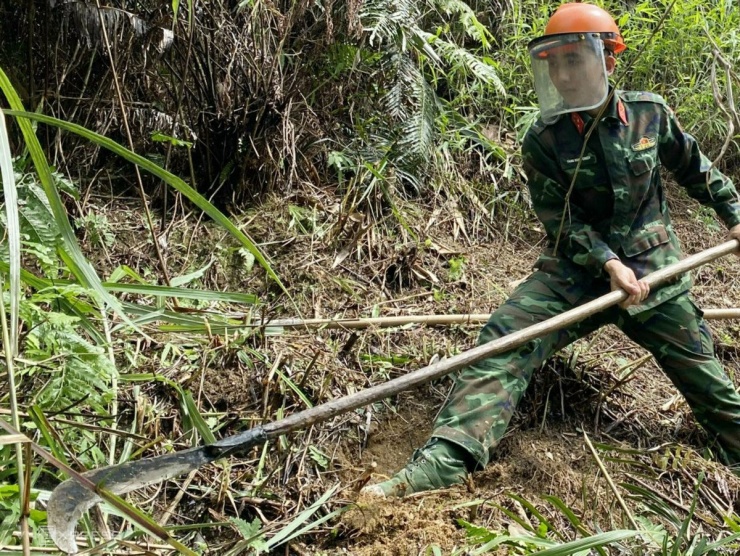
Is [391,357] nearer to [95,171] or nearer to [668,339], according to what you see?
[668,339]

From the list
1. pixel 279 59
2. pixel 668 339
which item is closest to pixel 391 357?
pixel 668 339

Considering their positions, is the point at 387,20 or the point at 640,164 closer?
the point at 640,164

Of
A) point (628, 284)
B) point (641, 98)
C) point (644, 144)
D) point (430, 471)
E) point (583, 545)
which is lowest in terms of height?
point (430, 471)

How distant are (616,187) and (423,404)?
1240 millimetres

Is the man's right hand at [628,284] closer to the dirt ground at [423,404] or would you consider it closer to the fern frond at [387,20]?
the dirt ground at [423,404]

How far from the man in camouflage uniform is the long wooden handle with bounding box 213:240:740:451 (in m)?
0.11

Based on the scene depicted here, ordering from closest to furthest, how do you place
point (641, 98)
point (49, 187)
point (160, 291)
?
point (49, 187) < point (160, 291) < point (641, 98)

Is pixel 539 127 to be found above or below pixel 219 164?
above

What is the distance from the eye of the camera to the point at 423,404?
112 inches

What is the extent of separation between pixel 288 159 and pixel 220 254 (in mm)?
752

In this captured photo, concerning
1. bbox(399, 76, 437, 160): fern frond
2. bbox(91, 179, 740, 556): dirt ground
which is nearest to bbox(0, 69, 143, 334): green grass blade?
bbox(91, 179, 740, 556): dirt ground

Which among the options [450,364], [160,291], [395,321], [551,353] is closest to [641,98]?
[551,353]

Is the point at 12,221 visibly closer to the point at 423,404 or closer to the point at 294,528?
the point at 294,528

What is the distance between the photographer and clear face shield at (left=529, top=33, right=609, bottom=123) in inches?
105
